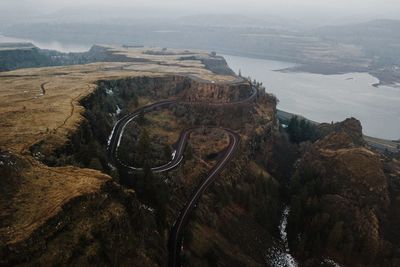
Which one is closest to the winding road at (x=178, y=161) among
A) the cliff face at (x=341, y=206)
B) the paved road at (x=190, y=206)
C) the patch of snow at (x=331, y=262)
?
the paved road at (x=190, y=206)

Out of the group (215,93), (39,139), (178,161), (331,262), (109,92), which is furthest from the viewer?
(215,93)

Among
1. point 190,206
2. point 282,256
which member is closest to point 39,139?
point 190,206

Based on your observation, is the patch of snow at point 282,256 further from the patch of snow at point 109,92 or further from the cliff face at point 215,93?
the patch of snow at point 109,92

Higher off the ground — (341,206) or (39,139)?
(39,139)

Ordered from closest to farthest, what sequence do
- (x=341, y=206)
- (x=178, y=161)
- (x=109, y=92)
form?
(x=178, y=161) → (x=341, y=206) → (x=109, y=92)

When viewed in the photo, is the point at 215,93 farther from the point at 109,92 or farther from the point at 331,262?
the point at 331,262

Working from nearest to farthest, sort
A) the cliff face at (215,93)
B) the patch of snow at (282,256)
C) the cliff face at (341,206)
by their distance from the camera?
the patch of snow at (282,256) < the cliff face at (341,206) < the cliff face at (215,93)

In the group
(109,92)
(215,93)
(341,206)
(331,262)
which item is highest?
(109,92)
